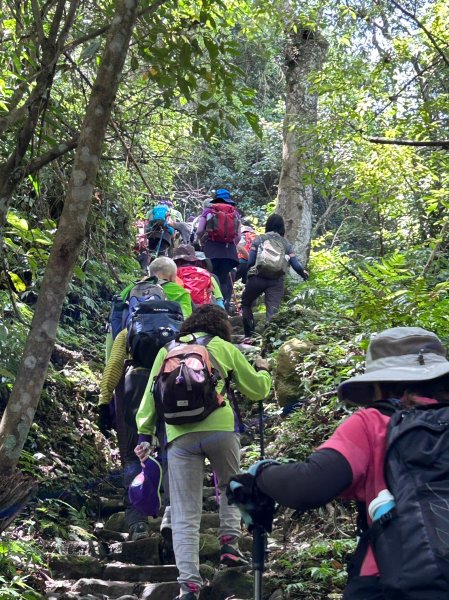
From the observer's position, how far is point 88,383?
10180 mm

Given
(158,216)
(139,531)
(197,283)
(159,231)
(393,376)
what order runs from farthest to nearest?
(158,216) < (159,231) < (197,283) < (139,531) < (393,376)

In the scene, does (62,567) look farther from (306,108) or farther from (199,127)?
(306,108)

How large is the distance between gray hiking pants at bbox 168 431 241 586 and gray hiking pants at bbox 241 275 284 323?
19.6ft

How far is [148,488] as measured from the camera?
601cm

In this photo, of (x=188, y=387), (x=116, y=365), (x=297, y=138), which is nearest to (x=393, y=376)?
(x=188, y=387)

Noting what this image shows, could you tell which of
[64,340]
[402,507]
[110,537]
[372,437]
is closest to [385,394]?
[372,437]

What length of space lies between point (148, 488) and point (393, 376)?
3.62 m

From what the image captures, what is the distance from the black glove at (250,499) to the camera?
2.92 metres

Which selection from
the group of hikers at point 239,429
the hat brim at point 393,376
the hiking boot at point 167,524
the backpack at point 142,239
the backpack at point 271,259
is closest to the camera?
the group of hikers at point 239,429

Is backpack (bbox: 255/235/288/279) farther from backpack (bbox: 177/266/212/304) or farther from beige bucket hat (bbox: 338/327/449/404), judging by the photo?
beige bucket hat (bbox: 338/327/449/404)

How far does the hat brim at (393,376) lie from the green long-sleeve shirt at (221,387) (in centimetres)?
263

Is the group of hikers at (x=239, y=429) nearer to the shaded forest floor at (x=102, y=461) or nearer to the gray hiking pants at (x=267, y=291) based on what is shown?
the gray hiking pants at (x=267, y=291)

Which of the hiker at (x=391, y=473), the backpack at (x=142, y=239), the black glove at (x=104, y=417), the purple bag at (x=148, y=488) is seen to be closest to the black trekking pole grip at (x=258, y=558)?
the hiker at (x=391, y=473)

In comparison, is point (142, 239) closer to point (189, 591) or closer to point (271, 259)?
point (271, 259)
